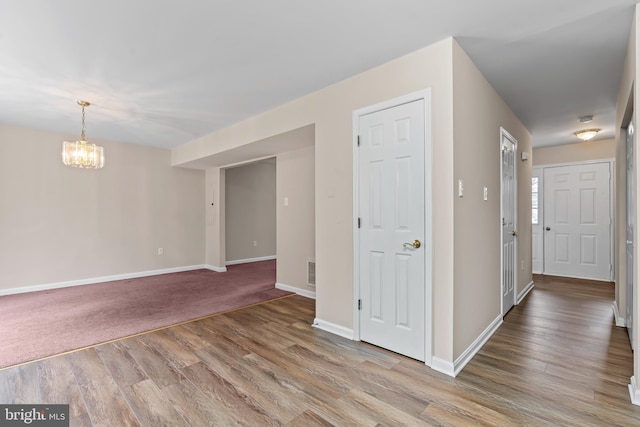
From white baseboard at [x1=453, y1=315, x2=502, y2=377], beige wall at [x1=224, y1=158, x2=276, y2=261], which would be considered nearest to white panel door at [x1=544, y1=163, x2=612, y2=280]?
white baseboard at [x1=453, y1=315, x2=502, y2=377]

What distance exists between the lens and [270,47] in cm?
235

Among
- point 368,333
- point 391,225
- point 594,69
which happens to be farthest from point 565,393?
point 594,69

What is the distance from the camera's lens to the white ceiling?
191 centimetres

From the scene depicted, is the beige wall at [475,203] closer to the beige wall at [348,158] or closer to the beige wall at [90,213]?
the beige wall at [348,158]

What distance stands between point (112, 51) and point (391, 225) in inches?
105

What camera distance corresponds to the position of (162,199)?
5980 millimetres

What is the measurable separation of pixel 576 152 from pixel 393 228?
16.5 ft

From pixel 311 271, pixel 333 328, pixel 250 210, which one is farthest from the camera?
pixel 250 210

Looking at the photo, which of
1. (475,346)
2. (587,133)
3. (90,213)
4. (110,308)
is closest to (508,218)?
(475,346)

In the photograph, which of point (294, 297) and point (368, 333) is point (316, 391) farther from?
point (294, 297)

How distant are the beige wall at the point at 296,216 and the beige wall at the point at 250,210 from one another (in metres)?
2.43

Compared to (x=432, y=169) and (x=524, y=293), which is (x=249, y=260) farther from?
(x=432, y=169)

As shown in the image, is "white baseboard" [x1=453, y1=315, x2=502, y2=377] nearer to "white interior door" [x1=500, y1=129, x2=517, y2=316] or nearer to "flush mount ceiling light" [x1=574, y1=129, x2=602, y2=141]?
"white interior door" [x1=500, y1=129, x2=517, y2=316]

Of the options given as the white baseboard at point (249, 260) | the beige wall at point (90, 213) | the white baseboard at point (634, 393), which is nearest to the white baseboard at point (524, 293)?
the white baseboard at point (634, 393)
